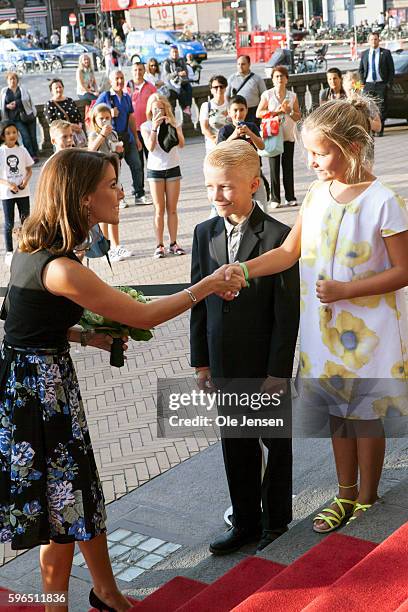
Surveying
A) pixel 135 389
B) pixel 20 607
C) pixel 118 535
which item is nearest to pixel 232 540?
pixel 118 535

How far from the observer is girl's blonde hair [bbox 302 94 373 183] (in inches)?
146

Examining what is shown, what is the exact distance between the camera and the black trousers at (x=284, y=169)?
12719 millimetres

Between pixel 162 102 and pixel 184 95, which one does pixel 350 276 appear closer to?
pixel 162 102

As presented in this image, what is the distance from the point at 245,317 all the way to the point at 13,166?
746 cm

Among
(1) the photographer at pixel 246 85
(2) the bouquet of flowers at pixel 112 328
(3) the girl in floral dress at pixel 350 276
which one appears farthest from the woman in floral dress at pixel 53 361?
(1) the photographer at pixel 246 85

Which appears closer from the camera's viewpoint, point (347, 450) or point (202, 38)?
point (347, 450)

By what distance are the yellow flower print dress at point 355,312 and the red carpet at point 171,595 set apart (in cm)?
102

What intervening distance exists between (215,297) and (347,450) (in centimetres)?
88

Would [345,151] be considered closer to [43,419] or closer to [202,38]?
[43,419]

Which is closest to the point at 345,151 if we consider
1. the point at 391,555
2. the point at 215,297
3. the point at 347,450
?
the point at 215,297

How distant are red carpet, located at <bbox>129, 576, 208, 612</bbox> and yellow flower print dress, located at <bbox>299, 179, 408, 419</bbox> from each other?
40.2 inches

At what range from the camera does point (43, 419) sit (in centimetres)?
351

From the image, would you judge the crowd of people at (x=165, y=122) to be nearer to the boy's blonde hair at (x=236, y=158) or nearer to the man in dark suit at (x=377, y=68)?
the boy's blonde hair at (x=236, y=158)

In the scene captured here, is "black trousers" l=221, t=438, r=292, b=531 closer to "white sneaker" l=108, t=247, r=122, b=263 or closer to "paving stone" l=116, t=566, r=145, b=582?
"paving stone" l=116, t=566, r=145, b=582
